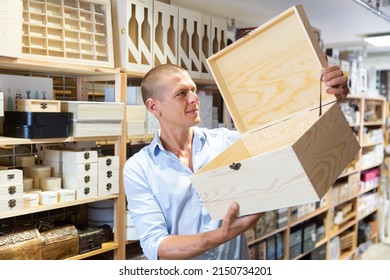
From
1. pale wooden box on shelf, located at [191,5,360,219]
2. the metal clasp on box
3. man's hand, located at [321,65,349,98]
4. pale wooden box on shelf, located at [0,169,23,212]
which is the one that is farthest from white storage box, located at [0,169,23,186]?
man's hand, located at [321,65,349,98]

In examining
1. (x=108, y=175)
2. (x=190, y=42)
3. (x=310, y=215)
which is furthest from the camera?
(x=310, y=215)

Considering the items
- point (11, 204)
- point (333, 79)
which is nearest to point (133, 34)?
point (11, 204)

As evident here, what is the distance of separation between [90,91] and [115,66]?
0.30 meters

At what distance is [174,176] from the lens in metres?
1.52

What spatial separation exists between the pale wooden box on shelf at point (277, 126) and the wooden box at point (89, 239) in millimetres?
962

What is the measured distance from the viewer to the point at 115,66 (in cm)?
223

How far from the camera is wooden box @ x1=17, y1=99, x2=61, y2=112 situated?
182 cm

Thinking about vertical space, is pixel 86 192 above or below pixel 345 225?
above

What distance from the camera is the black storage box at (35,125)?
1.79 metres

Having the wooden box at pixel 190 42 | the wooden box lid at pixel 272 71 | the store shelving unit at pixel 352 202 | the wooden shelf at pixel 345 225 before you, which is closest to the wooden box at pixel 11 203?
the wooden box lid at pixel 272 71

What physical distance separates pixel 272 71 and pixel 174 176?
51 cm

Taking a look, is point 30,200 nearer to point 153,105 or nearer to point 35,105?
point 35,105

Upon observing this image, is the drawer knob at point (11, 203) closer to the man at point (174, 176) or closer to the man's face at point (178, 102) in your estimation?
the man at point (174, 176)

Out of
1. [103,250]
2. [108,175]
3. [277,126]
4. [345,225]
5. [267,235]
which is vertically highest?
[277,126]
